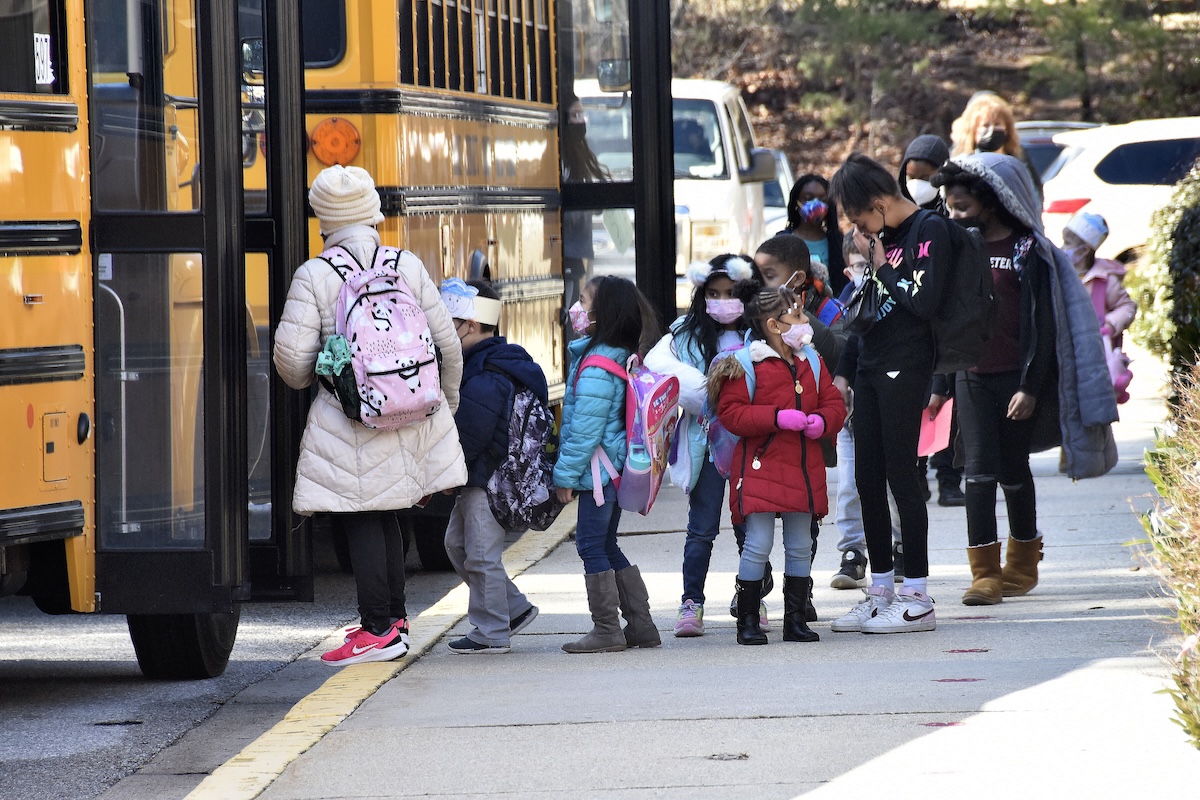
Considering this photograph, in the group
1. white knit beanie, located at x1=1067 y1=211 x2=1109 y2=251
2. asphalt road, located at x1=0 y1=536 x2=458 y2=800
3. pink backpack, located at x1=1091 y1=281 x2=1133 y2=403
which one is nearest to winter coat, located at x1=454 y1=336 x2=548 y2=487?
asphalt road, located at x1=0 y1=536 x2=458 y2=800

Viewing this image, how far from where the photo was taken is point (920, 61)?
29.5 m

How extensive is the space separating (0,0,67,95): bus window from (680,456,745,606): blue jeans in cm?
255

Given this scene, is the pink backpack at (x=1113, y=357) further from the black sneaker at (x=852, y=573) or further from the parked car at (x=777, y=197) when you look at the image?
the parked car at (x=777, y=197)

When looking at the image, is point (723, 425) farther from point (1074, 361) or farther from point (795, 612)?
point (1074, 361)

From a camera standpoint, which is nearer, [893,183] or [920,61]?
[893,183]

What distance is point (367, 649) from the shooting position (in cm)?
601

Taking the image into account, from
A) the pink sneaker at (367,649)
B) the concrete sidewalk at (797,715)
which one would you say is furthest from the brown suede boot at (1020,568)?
the pink sneaker at (367,649)

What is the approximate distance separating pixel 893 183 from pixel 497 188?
2.88 metres

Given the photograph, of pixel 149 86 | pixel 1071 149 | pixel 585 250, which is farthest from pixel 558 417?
pixel 1071 149

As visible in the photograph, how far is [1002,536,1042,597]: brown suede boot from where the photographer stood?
22.9ft

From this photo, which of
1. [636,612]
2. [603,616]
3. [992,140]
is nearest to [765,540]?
[636,612]

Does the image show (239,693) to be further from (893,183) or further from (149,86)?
(893,183)

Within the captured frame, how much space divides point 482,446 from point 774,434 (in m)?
0.99

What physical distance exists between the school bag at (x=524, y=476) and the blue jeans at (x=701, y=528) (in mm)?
549
